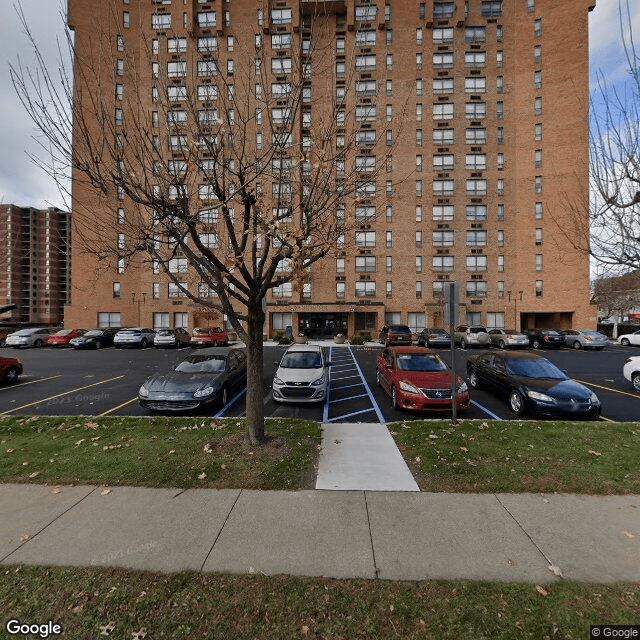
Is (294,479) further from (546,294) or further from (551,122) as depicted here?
(551,122)

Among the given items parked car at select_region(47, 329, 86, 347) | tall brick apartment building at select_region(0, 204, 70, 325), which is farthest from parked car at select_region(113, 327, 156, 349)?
tall brick apartment building at select_region(0, 204, 70, 325)

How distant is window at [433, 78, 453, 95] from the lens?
32.9 m

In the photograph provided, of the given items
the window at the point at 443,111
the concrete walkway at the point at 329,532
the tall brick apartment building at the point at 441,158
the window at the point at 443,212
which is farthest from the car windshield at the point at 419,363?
the window at the point at 443,111

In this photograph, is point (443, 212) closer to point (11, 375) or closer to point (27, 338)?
point (11, 375)

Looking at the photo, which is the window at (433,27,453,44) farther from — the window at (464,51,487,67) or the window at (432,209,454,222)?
the window at (432,209,454,222)

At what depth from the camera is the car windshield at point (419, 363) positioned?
28.2 feet

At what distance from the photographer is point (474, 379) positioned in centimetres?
1041

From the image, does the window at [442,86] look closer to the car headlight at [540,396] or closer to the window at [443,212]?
the window at [443,212]

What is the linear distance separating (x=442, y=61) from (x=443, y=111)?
205 inches

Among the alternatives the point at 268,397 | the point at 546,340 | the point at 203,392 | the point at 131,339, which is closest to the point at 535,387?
the point at 268,397

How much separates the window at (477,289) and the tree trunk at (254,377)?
32102 mm

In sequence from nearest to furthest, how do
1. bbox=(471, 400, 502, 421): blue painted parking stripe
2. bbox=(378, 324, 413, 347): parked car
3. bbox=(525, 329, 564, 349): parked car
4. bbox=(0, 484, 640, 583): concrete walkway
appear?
bbox=(0, 484, 640, 583): concrete walkway
bbox=(471, 400, 502, 421): blue painted parking stripe
bbox=(525, 329, 564, 349): parked car
bbox=(378, 324, 413, 347): parked car

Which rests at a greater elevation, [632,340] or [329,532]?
[632,340]

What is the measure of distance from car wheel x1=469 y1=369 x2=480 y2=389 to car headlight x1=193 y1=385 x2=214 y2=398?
8106 mm
